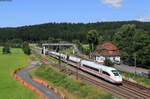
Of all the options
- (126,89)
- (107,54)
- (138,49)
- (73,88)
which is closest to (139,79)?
(126,89)

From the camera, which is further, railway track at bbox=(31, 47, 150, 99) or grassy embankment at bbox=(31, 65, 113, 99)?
grassy embankment at bbox=(31, 65, 113, 99)

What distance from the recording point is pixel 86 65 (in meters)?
59.7

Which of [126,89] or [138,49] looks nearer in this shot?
[126,89]

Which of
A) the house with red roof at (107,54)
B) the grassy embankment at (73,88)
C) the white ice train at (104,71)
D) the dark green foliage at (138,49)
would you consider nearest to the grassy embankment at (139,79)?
the white ice train at (104,71)

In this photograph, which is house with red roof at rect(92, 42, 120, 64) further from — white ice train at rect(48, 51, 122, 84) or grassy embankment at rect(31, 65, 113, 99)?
grassy embankment at rect(31, 65, 113, 99)

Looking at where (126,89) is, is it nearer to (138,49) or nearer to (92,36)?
(138,49)

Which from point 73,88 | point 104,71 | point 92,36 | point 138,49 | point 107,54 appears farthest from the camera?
point 92,36

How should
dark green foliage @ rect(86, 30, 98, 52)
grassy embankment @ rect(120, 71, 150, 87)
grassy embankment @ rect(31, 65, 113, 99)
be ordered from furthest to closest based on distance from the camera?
dark green foliage @ rect(86, 30, 98, 52) → grassy embankment @ rect(120, 71, 150, 87) → grassy embankment @ rect(31, 65, 113, 99)

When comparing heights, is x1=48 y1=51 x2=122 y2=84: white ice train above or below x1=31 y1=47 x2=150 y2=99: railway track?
above

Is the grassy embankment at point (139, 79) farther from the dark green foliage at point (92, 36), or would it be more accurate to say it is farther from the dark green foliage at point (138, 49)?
the dark green foliage at point (92, 36)

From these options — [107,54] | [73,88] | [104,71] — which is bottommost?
[73,88]

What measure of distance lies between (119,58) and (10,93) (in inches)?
2384

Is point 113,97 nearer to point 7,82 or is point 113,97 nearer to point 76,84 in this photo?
point 76,84

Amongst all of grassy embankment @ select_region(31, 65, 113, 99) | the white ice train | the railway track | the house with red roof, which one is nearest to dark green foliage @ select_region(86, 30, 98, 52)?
the house with red roof
